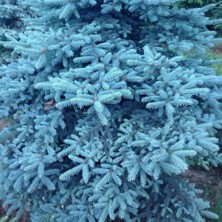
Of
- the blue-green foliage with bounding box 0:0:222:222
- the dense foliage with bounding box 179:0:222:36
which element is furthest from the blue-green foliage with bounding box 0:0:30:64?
the dense foliage with bounding box 179:0:222:36

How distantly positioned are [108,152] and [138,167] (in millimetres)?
287

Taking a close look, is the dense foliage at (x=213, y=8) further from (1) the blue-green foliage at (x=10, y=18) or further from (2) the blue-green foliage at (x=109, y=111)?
(2) the blue-green foliage at (x=109, y=111)

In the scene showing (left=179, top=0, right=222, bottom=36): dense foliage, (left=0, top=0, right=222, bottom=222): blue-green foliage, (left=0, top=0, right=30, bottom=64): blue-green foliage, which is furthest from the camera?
(left=179, top=0, right=222, bottom=36): dense foliage

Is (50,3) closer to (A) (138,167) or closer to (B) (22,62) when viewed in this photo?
(B) (22,62)

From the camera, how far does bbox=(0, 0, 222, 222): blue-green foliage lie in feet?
7.89

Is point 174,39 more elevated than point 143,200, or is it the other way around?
point 174,39

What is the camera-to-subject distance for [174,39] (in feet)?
9.15

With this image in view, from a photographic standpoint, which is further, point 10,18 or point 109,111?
point 10,18

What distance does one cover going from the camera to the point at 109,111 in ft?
8.82

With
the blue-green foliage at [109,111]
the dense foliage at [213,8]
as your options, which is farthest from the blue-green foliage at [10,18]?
the dense foliage at [213,8]

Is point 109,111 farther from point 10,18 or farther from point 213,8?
point 213,8

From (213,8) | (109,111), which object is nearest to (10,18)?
(109,111)

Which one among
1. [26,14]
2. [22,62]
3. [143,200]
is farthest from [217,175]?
[26,14]

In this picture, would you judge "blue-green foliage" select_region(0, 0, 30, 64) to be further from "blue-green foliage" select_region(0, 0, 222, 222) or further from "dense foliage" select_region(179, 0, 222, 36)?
"dense foliage" select_region(179, 0, 222, 36)
